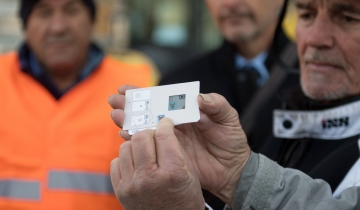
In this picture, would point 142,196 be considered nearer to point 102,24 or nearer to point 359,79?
point 359,79

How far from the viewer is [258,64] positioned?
11.3 ft

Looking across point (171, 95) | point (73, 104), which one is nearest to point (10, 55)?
point (73, 104)

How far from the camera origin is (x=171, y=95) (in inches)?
69.9

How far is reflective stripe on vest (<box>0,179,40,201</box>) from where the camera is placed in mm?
3033

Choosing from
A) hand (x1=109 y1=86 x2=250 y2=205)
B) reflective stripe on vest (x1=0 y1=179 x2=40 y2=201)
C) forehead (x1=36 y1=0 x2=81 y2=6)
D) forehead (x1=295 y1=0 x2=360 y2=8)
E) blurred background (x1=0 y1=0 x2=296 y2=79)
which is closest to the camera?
hand (x1=109 y1=86 x2=250 y2=205)

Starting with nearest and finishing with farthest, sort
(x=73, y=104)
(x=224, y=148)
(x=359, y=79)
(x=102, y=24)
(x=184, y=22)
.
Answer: (x=224, y=148) < (x=359, y=79) < (x=73, y=104) < (x=102, y=24) < (x=184, y=22)

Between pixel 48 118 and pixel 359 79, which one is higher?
pixel 359 79

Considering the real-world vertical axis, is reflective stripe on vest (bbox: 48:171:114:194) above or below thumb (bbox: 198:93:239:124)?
below

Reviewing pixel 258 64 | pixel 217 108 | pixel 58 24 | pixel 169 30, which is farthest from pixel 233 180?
pixel 169 30

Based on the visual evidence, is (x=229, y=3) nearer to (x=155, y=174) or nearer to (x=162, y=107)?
(x=162, y=107)

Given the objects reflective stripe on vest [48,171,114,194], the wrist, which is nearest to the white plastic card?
the wrist

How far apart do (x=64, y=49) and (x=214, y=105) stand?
200cm

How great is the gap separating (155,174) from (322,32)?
3.22ft

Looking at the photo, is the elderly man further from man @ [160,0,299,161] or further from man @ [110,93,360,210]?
man @ [160,0,299,161]
